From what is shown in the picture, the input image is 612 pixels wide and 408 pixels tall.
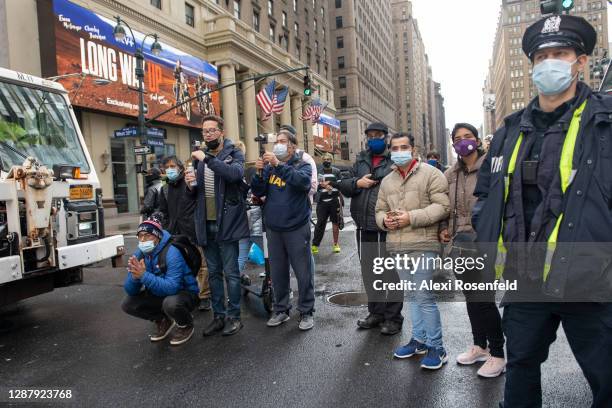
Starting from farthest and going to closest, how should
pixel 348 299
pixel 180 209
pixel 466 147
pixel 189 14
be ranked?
pixel 189 14
pixel 348 299
pixel 180 209
pixel 466 147

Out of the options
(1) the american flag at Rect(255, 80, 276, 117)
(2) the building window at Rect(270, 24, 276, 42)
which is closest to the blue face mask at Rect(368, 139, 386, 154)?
(1) the american flag at Rect(255, 80, 276, 117)

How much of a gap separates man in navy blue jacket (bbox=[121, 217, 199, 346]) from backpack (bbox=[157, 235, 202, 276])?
32 mm

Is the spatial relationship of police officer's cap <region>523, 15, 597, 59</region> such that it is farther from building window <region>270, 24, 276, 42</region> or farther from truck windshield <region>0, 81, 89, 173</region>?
building window <region>270, 24, 276, 42</region>

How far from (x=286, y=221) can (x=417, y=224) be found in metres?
1.56

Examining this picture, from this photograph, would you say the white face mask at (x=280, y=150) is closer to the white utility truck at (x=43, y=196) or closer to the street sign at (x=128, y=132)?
the white utility truck at (x=43, y=196)

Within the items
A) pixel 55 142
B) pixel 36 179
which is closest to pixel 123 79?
pixel 55 142

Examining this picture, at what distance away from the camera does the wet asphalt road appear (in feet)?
10.5

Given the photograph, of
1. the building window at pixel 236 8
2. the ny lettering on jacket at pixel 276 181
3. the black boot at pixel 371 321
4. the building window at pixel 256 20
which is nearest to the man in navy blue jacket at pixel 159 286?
the ny lettering on jacket at pixel 276 181

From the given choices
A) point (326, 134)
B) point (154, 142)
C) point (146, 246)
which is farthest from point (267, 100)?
point (326, 134)

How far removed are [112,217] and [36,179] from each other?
17.0 metres

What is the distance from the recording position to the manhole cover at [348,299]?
568 cm

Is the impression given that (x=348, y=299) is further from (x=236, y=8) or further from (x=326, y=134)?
(x=326, y=134)

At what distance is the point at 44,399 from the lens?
3.35 meters

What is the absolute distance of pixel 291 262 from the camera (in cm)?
486
